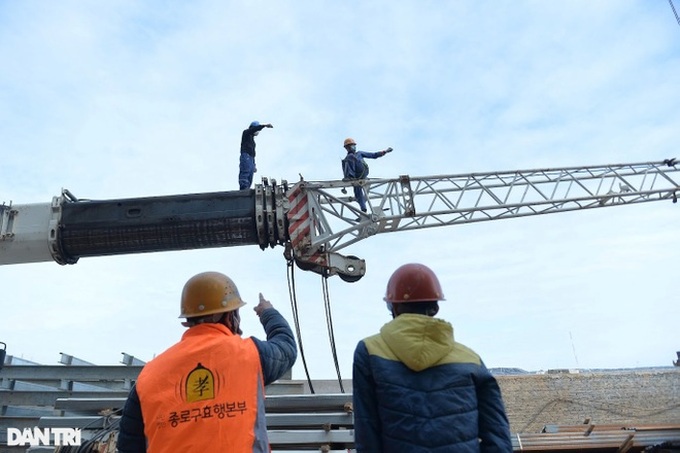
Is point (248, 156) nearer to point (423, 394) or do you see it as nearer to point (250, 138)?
point (250, 138)

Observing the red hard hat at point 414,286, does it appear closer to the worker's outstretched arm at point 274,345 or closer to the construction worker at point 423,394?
the construction worker at point 423,394

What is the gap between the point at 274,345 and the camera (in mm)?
2363

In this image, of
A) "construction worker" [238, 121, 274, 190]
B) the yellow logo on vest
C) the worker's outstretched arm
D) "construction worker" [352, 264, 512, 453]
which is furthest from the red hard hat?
"construction worker" [238, 121, 274, 190]

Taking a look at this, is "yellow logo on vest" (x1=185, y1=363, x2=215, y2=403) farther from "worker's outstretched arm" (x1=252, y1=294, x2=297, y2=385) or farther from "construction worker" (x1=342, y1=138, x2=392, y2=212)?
"construction worker" (x1=342, y1=138, x2=392, y2=212)

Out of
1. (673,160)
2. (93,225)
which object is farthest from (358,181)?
(673,160)

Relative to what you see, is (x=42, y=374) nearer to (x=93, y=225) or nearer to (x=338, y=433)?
(x=93, y=225)

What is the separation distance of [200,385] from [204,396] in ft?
0.15

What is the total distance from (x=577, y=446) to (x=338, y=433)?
9.62 feet

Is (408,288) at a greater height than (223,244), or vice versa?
(223,244)

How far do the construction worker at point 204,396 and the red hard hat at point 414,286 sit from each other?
1.92 ft

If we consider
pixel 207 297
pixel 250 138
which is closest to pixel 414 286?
pixel 207 297

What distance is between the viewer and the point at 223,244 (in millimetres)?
7035

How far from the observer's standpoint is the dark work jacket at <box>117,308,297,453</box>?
2210 mm

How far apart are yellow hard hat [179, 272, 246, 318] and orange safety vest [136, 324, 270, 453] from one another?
0.21 meters
